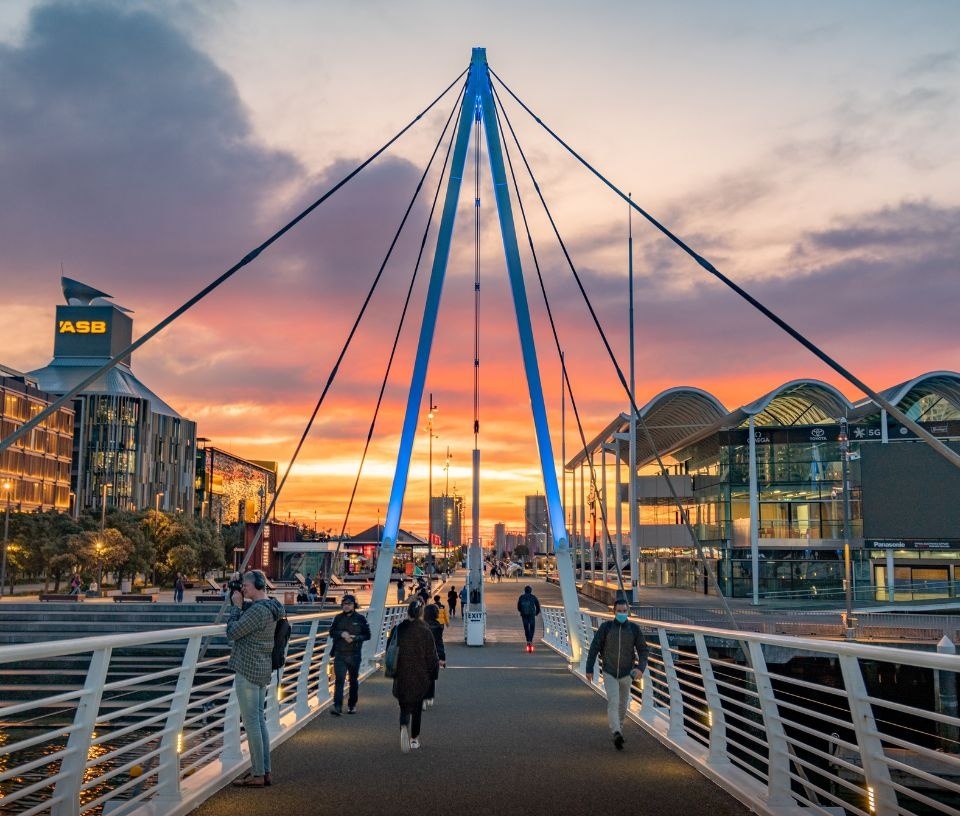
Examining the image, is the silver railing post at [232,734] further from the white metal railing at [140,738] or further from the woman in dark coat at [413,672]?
the woman in dark coat at [413,672]

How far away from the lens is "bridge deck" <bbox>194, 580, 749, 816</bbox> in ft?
24.5

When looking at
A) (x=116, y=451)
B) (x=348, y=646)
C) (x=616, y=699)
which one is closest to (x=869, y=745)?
(x=616, y=699)

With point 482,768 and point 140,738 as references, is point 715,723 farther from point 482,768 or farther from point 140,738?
point 140,738

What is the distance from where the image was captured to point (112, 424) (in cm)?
13350

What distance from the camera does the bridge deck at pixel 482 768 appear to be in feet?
24.5

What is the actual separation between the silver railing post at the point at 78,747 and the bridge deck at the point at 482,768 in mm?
1621

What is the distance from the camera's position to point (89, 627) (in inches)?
1476

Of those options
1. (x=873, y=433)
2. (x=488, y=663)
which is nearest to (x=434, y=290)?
(x=488, y=663)

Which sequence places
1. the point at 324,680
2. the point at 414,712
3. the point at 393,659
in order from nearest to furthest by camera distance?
the point at 414,712 → the point at 393,659 → the point at 324,680

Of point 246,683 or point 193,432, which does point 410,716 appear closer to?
point 246,683

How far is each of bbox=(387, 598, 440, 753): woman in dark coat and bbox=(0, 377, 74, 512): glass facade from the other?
88.3 m

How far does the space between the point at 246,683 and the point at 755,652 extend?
4.06 metres

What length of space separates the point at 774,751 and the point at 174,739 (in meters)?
4.35

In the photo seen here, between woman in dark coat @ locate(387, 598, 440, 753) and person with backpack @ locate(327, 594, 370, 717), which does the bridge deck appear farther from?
person with backpack @ locate(327, 594, 370, 717)
